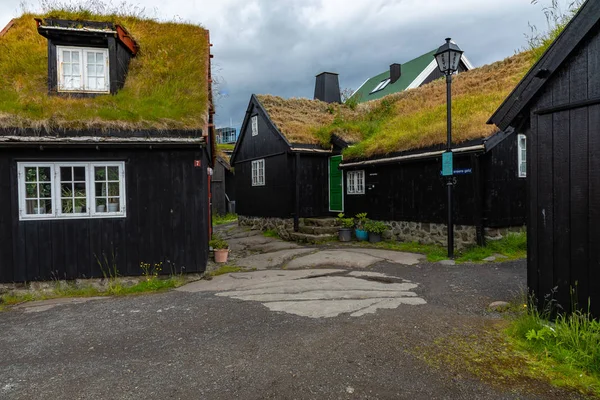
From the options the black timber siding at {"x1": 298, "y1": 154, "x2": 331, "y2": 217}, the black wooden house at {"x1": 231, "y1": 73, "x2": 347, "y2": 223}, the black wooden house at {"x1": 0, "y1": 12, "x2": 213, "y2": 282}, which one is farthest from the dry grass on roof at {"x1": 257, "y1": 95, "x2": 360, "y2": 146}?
the black wooden house at {"x1": 0, "y1": 12, "x2": 213, "y2": 282}

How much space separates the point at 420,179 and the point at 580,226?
784cm

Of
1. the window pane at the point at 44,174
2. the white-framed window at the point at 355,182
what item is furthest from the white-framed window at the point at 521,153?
the window pane at the point at 44,174

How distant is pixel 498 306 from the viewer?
18.9ft

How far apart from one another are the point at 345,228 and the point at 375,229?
123cm

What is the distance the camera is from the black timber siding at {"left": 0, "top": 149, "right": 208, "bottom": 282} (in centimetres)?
765

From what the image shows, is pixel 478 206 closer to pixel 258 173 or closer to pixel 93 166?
pixel 93 166

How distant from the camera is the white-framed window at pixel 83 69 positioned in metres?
9.00

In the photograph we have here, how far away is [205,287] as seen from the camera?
7.88 m

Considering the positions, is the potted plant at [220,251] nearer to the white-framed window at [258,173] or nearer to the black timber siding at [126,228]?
the black timber siding at [126,228]

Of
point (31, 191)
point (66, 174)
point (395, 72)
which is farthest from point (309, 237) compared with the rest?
point (395, 72)

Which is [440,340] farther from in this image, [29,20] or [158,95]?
[29,20]

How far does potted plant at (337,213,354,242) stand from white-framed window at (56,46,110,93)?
861 centimetres

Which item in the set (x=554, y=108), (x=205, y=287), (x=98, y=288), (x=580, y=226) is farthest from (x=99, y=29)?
(x=580, y=226)

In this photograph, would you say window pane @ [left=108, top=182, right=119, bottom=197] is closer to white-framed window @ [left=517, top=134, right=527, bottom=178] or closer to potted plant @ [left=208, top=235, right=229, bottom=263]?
potted plant @ [left=208, top=235, right=229, bottom=263]
